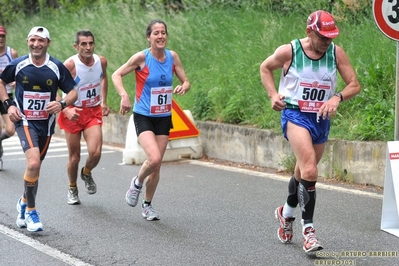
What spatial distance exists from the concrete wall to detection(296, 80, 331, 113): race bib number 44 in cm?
329

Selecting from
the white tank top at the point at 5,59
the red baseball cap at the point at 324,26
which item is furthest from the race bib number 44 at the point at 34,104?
the white tank top at the point at 5,59

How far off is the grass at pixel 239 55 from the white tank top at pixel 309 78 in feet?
12.0

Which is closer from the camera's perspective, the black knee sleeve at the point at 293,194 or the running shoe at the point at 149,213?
the black knee sleeve at the point at 293,194

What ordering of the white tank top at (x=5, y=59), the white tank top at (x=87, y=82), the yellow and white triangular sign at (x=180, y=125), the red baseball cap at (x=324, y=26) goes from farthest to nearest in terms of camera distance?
the yellow and white triangular sign at (x=180, y=125)
the white tank top at (x=5, y=59)
the white tank top at (x=87, y=82)
the red baseball cap at (x=324, y=26)

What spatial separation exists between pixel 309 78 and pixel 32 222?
312cm

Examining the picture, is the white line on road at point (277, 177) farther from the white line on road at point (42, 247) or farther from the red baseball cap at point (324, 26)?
the white line on road at point (42, 247)

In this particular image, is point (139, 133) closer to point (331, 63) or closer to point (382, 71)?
point (331, 63)

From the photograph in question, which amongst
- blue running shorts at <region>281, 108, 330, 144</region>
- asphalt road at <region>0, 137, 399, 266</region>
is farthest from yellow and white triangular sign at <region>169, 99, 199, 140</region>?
blue running shorts at <region>281, 108, 330, 144</region>

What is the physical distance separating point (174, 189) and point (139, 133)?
228 centimetres

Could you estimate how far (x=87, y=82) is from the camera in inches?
390

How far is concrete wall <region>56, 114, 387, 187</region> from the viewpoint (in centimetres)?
1046

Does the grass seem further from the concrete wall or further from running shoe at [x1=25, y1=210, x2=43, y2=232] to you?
running shoe at [x1=25, y1=210, x2=43, y2=232]

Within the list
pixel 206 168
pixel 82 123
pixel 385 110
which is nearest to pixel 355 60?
pixel 385 110

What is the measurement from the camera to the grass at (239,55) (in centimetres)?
1176
